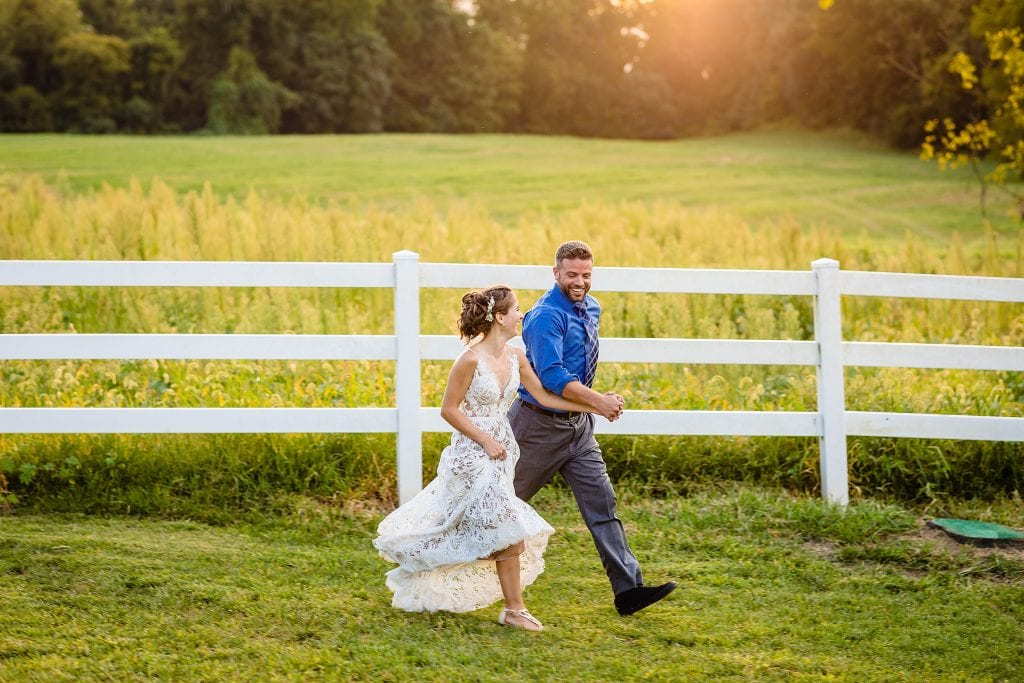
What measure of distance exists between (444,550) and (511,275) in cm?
227

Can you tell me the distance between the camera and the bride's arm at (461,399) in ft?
15.3

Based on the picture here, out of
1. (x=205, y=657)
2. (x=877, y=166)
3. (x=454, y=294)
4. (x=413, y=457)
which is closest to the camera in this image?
(x=205, y=657)

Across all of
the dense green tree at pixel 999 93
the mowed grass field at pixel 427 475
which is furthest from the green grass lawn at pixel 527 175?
the mowed grass field at pixel 427 475

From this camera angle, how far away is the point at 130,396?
782 centimetres

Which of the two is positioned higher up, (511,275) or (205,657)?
(511,275)

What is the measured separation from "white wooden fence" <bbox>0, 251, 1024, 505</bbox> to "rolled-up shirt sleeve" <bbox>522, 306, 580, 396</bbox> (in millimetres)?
1468

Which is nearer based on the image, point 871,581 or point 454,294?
point 871,581

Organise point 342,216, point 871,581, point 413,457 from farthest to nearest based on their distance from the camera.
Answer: point 342,216 → point 413,457 → point 871,581

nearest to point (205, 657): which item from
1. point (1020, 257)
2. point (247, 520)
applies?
point (247, 520)

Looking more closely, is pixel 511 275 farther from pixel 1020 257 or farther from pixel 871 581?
pixel 1020 257

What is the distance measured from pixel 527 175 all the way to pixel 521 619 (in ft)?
83.1

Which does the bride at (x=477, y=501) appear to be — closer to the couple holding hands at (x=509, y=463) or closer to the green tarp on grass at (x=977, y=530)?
the couple holding hands at (x=509, y=463)

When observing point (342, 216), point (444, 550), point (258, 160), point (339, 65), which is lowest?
point (444, 550)

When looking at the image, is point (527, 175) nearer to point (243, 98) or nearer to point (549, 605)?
point (243, 98)
